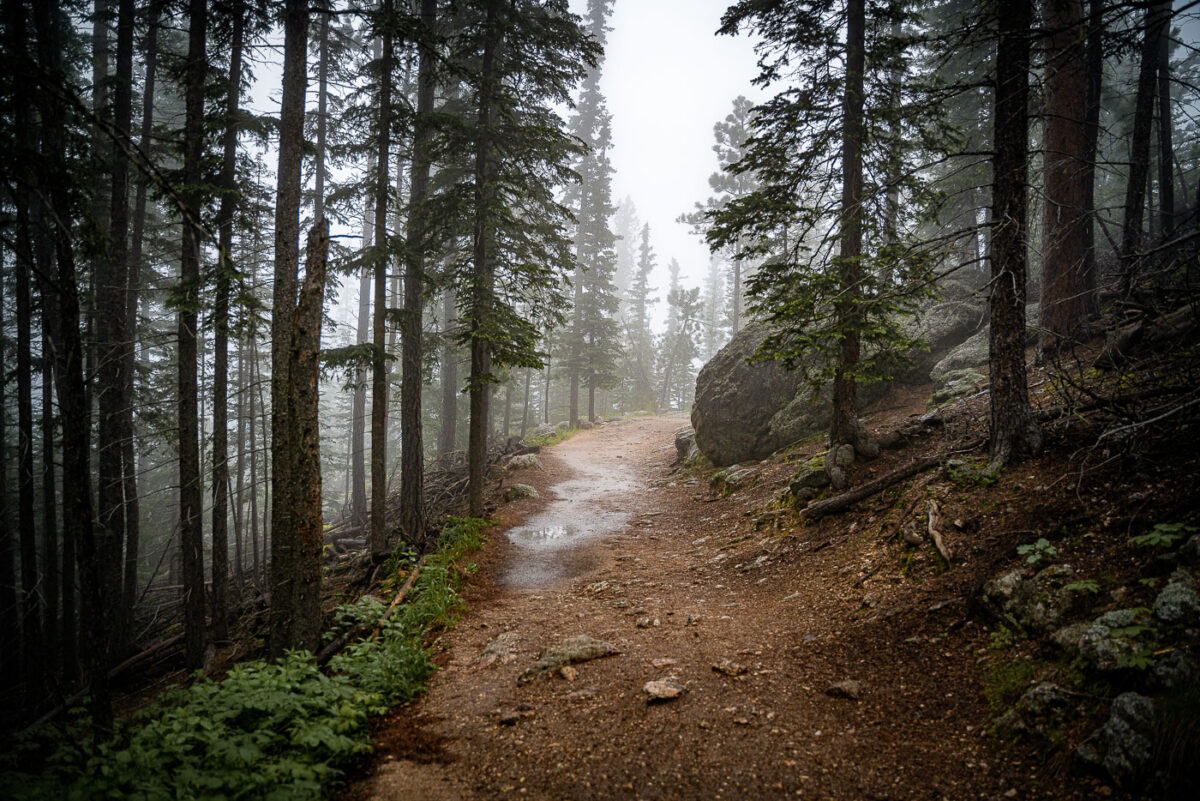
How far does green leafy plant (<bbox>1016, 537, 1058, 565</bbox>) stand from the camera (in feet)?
13.9

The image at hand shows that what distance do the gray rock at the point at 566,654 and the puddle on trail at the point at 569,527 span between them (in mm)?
2590

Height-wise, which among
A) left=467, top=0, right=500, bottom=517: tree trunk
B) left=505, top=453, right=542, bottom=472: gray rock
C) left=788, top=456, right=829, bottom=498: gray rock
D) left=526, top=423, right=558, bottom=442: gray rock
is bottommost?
left=505, top=453, right=542, bottom=472: gray rock

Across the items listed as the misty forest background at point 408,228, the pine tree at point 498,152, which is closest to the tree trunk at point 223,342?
the misty forest background at point 408,228

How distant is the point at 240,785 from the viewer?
128 inches

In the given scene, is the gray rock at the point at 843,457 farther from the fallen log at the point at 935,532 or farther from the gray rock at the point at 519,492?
the gray rock at the point at 519,492

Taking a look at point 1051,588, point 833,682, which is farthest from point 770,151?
Answer: point 833,682

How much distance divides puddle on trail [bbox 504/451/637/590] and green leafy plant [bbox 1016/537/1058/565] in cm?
601

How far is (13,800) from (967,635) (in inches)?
275

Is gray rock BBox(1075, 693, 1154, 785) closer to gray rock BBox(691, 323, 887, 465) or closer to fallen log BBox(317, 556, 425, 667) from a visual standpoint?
fallen log BBox(317, 556, 425, 667)

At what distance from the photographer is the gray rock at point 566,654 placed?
4.96 meters

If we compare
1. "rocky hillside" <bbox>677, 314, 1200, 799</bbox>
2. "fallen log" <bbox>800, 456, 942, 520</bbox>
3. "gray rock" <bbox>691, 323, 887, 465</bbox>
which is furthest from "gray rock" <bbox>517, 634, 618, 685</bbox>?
"gray rock" <bbox>691, 323, 887, 465</bbox>

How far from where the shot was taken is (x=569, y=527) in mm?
11109

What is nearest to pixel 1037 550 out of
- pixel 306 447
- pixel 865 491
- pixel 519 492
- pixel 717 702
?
pixel 865 491

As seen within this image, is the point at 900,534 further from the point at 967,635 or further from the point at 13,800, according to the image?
the point at 13,800
